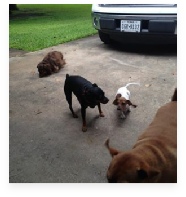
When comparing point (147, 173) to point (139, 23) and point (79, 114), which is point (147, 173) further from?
point (139, 23)

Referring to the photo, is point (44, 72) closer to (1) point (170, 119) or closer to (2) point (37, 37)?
(2) point (37, 37)

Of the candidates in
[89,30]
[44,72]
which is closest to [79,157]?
[44,72]

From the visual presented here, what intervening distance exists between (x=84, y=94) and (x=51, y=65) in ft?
6.77

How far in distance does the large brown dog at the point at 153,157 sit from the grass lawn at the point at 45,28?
391cm

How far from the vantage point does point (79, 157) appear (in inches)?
128

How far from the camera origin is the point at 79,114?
422 cm

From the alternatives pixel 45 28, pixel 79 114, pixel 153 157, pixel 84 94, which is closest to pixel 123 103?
pixel 84 94

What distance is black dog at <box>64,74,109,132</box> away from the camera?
3.66 metres

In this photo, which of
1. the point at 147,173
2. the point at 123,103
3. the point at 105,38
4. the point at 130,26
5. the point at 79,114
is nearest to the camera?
the point at 147,173

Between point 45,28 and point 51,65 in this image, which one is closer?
point 51,65

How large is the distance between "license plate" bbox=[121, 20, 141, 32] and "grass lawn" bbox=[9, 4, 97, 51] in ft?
A: 3.79

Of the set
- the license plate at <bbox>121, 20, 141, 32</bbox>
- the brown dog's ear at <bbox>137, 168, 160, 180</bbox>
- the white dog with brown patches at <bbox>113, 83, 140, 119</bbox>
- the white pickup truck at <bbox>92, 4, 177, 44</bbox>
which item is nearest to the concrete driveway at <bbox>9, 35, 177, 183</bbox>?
the white dog with brown patches at <bbox>113, 83, 140, 119</bbox>

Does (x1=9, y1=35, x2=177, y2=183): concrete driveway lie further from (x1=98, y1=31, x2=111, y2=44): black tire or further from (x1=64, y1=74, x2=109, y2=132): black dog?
(x1=98, y1=31, x2=111, y2=44): black tire

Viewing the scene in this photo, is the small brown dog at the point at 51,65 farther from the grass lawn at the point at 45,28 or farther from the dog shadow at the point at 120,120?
the dog shadow at the point at 120,120
